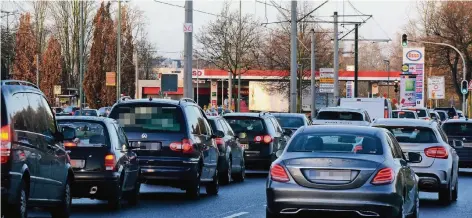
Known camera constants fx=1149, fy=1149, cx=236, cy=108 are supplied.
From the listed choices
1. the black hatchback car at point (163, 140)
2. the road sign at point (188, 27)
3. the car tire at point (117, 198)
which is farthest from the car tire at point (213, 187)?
the road sign at point (188, 27)

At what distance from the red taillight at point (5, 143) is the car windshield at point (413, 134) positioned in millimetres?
9767

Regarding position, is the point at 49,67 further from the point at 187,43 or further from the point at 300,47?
the point at 187,43

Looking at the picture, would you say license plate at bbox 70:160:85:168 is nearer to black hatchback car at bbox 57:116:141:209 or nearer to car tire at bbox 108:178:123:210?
black hatchback car at bbox 57:116:141:209

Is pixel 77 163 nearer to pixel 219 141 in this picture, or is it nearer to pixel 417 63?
pixel 219 141

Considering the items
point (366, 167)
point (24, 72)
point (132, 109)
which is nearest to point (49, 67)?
point (24, 72)

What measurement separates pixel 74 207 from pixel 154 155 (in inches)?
70.1

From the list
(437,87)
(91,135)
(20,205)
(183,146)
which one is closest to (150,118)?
(183,146)

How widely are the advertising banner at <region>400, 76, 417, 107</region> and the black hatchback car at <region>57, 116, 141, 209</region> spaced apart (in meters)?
53.1

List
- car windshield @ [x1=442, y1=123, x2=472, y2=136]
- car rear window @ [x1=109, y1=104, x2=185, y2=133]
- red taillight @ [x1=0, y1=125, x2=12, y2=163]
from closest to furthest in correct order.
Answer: red taillight @ [x1=0, y1=125, x2=12, y2=163], car rear window @ [x1=109, y1=104, x2=185, y2=133], car windshield @ [x1=442, y1=123, x2=472, y2=136]

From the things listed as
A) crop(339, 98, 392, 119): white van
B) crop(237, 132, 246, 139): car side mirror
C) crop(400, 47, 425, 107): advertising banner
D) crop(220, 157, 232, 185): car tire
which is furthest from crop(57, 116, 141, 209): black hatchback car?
crop(400, 47, 425, 107): advertising banner

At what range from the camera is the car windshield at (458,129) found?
3041cm

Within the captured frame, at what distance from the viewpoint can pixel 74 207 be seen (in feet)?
57.7

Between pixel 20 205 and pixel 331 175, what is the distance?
3.59 metres

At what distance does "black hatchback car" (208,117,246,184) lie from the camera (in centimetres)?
2250
